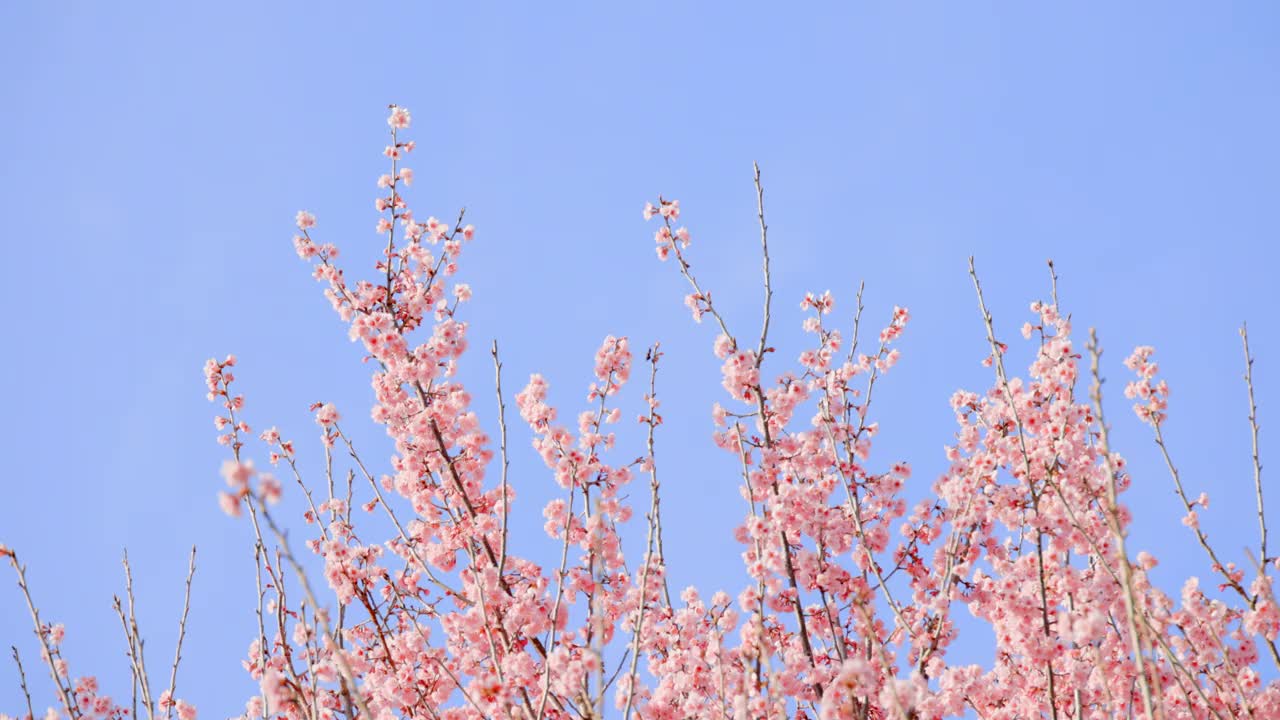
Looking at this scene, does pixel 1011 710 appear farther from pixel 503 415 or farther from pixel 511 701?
pixel 503 415

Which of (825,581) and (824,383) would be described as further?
(824,383)

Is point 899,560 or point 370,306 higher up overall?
point 370,306

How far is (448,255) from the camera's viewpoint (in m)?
8.58

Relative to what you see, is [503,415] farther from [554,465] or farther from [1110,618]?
[1110,618]

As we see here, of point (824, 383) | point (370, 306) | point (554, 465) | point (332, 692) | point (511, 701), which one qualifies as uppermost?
point (370, 306)

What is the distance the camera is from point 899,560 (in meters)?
7.29

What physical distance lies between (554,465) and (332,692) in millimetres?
2234

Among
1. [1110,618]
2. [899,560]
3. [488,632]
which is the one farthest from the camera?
[899,560]

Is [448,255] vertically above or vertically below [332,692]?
above

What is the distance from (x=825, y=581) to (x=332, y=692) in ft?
11.7

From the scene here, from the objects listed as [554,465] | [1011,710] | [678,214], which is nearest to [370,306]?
[554,465]

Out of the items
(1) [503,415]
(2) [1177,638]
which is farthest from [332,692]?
(2) [1177,638]

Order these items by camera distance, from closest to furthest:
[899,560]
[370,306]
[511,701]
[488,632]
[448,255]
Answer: [488,632] → [511,701] → [899,560] → [370,306] → [448,255]

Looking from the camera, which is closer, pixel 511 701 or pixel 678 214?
pixel 511 701
